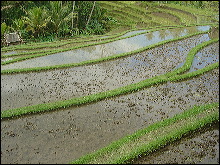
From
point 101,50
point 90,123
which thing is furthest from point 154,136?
point 101,50

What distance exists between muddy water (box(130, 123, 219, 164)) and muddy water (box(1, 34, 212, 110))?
3181mm

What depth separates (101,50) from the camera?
11852 millimetres

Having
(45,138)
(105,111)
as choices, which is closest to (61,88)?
(105,111)

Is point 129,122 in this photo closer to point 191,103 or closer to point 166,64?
point 191,103

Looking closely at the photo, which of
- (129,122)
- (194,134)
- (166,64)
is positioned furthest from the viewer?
(166,64)

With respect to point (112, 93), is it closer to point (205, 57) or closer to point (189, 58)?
point (189, 58)

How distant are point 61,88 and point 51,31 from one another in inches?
359

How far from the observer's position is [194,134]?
18.9 ft

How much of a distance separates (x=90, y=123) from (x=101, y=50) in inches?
251

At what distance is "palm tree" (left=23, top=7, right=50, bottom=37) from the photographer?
1384cm

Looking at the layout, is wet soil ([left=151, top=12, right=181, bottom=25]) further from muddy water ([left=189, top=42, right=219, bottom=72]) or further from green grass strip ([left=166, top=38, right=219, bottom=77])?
muddy water ([left=189, top=42, right=219, bottom=72])

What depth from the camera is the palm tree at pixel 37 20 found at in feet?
45.4

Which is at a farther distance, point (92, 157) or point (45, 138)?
point (45, 138)

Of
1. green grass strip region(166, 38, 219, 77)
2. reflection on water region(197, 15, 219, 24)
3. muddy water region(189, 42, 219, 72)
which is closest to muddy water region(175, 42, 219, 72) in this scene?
muddy water region(189, 42, 219, 72)
